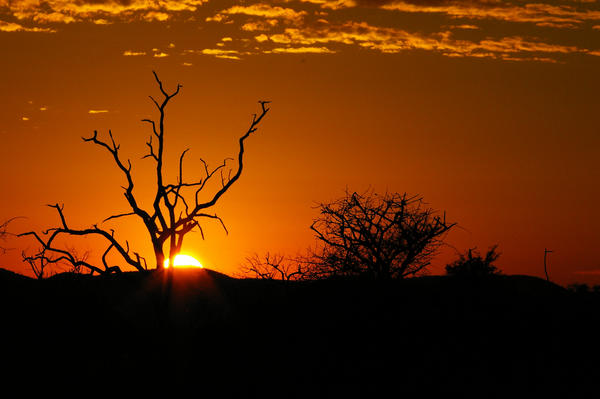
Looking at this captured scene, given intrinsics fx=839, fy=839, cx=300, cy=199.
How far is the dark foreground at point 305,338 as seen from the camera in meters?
20.4

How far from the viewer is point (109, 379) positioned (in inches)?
785

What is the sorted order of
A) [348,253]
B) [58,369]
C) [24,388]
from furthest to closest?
1. [348,253]
2. [58,369]
3. [24,388]

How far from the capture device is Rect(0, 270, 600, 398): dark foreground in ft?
66.8

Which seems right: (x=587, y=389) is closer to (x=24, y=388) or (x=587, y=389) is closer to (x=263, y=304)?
(x=263, y=304)

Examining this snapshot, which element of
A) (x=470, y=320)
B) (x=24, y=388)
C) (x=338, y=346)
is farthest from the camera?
(x=470, y=320)

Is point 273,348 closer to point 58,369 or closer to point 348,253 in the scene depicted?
point 58,369

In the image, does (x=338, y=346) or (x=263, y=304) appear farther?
(x=263, y=304)

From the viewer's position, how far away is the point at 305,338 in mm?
22844

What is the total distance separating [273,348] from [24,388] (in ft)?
21.1

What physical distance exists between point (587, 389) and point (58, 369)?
1294 cm

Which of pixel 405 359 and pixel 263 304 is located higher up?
pixel 263 304

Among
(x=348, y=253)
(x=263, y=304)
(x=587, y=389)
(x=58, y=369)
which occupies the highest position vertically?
(x=348, y=253)

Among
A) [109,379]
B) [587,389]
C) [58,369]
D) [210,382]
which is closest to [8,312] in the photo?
[58,369]

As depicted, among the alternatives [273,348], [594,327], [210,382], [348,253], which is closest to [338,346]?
[273,348]
